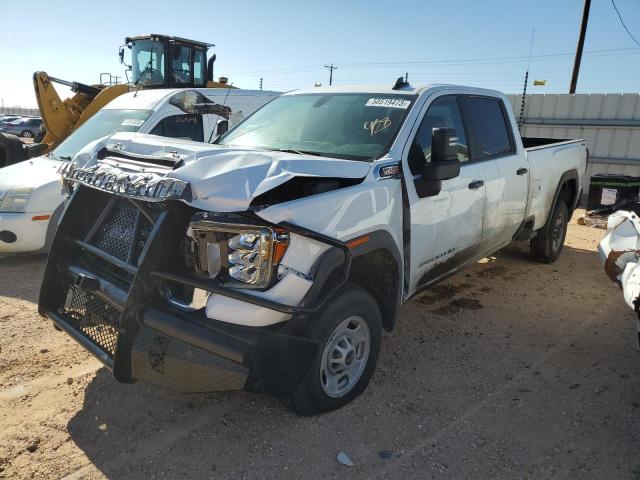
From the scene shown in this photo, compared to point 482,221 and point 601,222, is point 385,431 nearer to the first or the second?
point 482,221

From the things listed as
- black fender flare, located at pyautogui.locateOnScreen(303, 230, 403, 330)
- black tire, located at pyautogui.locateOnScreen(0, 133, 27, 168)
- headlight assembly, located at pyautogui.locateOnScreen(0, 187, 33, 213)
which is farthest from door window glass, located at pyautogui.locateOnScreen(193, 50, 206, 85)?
black fender flare, located at pyautogui.locateOnScreen(303, 230, 403, 330)

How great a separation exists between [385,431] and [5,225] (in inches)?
188

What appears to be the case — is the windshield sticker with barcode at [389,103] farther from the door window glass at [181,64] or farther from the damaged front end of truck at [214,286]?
the door window glass at [181,64]

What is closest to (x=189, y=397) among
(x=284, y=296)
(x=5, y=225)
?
(x=284, y=296)

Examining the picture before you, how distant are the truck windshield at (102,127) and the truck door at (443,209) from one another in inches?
172

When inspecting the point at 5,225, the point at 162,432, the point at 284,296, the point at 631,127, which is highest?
the point at 631,127

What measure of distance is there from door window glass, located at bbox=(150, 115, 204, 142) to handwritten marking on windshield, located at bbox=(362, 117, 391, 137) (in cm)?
411

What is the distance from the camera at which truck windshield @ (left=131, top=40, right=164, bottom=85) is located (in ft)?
36.7

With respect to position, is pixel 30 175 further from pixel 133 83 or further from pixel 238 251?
pixel 133 83

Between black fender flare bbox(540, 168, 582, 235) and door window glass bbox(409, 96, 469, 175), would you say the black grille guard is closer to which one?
door window glass bbox(409, 96, 469, 175)

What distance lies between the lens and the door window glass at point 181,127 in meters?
7.07

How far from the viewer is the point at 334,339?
9.90ft

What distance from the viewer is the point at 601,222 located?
9484mm

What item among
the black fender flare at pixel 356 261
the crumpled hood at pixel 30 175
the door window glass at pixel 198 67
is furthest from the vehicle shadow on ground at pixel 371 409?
the door window glass at pixel 198 67
